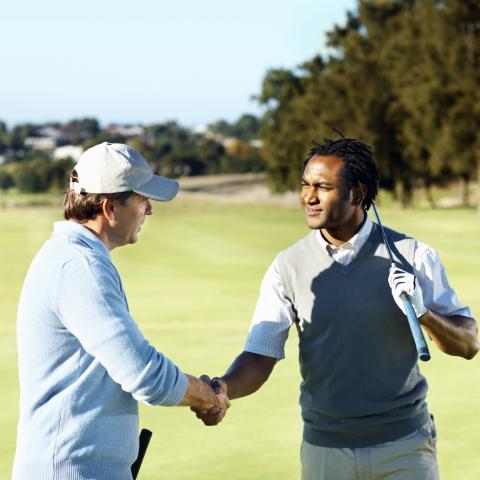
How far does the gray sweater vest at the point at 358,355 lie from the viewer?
4.68 m

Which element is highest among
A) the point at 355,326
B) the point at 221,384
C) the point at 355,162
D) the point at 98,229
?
the point at 355,162

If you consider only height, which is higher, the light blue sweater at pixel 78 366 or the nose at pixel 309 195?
the nose at pixel 309 195

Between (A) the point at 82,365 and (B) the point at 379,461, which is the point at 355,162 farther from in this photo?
(A) the point at 82,365

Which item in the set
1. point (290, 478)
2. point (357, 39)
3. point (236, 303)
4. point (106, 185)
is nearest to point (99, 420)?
point (106, 185)

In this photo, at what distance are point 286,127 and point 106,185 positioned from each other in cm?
8136

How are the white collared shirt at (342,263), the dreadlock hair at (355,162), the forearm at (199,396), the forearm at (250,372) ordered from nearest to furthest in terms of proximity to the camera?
the forearm at (199,396) → the white collared shirt at (342,263) → the dreadlock hair at (355,162) → the forearm at (250,372)

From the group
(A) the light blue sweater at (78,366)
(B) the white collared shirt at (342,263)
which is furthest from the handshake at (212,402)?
(A) the light blue sweater at (78,366)

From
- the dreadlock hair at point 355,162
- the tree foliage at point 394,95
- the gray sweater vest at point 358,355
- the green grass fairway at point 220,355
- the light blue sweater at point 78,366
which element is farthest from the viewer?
the tree foliage at point 394,95

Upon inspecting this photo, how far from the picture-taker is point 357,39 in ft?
251

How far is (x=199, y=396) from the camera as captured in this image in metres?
4.60

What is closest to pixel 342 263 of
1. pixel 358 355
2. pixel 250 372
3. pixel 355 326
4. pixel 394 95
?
pixel 355 326

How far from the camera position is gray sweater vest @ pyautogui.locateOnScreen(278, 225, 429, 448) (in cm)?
468

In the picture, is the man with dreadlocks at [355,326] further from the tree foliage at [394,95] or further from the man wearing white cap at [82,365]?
the tree foliage at [394,95]

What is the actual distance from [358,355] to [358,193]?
0.72m
